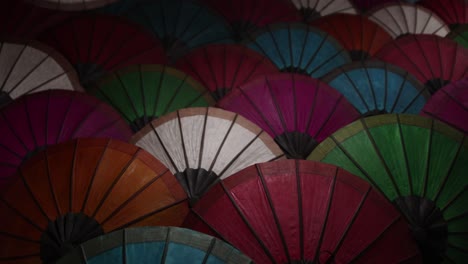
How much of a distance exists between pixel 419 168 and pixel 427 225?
64 centimetres

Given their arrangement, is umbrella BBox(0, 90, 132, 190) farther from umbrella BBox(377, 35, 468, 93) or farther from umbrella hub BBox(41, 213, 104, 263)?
umbrella BBox(377, 35, 468, 93)

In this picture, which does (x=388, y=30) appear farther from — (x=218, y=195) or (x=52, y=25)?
(x=218, y=195)

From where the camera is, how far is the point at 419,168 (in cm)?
604

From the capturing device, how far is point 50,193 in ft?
18.6

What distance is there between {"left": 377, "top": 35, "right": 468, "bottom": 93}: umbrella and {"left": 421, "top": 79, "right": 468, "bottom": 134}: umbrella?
1357mm

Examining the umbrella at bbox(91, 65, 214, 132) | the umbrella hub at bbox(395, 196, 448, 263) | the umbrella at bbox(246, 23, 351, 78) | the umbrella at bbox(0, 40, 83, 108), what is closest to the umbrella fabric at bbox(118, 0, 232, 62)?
the umbrella at bbox(246, 23, 351, 78)

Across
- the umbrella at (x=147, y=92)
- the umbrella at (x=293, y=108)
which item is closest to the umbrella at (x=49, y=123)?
the umbrella at (x=147, y=92)

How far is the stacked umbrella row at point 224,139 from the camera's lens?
498cm

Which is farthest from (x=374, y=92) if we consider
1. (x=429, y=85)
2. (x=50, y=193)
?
(x=50, y=193)

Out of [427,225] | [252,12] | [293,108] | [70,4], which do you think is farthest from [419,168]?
[70,4]

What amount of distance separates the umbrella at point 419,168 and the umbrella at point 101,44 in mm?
4277

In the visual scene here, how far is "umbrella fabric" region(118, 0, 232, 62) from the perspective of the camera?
34.3 feet

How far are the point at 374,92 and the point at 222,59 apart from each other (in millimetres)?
2498

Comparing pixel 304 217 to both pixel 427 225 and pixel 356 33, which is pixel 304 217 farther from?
pixel 356 33
